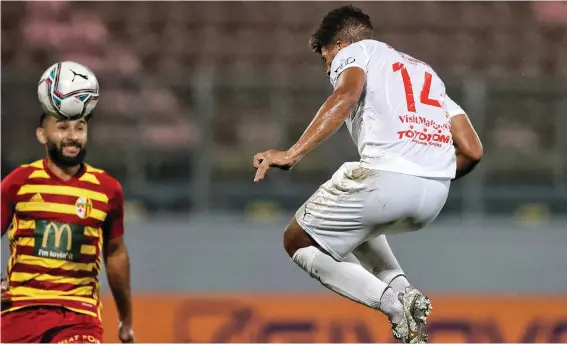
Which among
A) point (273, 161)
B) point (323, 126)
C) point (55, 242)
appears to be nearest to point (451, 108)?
point (323, 126)

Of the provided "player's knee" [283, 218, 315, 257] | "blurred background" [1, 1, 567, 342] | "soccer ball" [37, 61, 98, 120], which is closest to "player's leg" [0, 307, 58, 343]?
"soccer ball" [37, 61, 98, 120]

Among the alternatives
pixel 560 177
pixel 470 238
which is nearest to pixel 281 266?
pixel 470 238

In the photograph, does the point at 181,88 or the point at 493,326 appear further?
the point at 181,88

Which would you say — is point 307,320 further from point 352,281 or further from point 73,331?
point 352,281

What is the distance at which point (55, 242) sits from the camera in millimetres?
4688

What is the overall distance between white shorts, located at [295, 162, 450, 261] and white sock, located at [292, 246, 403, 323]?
52 millimetres

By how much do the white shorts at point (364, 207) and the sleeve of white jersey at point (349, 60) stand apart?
40 centimetres

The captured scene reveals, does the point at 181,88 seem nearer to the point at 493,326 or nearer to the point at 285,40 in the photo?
the point at 285,40

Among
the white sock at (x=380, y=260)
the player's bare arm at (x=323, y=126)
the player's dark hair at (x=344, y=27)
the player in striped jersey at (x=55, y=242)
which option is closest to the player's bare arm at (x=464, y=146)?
the white sock at (x=380, y=260)

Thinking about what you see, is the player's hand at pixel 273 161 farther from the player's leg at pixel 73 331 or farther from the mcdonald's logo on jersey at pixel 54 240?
the player's leg at pixel 73 331

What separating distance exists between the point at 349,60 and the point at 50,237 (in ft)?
5.28

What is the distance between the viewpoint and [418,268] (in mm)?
8625

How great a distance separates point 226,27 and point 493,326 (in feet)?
15.4

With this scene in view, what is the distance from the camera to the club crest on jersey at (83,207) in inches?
187
